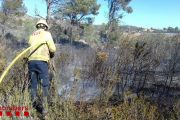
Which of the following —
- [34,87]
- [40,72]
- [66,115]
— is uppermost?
[40,72]

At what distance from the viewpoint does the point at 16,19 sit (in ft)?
58.0

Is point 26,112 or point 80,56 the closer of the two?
point 26,112

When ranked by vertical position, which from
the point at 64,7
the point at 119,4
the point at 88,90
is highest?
the point at 119,4

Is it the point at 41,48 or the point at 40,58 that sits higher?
the point at 41,48

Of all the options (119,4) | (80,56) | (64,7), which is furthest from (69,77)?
(119,4)

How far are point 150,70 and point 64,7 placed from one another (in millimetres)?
7173

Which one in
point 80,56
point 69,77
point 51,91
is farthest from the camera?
point 80,56

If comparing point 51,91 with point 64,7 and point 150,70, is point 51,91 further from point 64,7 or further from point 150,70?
point 64,7

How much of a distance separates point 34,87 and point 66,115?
0.91 m

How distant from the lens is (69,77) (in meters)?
5.75

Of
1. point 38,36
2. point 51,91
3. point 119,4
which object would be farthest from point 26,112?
point 119,4

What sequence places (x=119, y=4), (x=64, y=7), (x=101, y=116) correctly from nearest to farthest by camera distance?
(x=101, y=116)
(x=64, y=7)
(x=119, y=4)

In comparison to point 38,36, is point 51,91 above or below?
below

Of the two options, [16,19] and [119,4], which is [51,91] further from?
[16,19]
